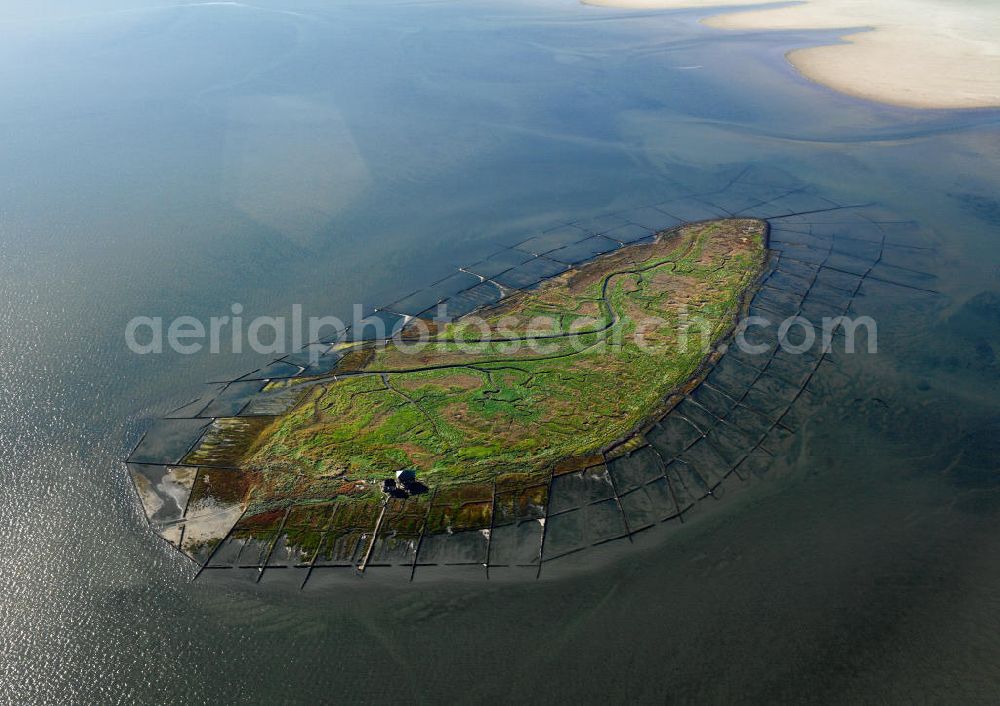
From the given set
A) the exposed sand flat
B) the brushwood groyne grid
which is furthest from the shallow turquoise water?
the exposed sand flat

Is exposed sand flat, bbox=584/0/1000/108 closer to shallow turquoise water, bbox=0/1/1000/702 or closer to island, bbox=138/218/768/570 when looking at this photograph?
shallow turquoise water, bbox=0/1/1000/702

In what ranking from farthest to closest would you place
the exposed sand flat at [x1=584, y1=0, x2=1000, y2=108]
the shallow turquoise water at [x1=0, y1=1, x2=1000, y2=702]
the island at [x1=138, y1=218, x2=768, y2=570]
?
the exposed sand flat at [x1=584, y1=0, x2=1000, y2=108], the island at [x1=138, y1=218, x2=768, y2=570], the shallow turquoise water at [x1=0, y1=1, x2=1000, y2=702]

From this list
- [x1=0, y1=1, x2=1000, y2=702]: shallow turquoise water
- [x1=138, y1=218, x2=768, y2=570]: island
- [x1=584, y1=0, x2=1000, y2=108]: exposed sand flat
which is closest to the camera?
[x1=0, y1=1, x2=1000, y2=702]: shallow turquoise water

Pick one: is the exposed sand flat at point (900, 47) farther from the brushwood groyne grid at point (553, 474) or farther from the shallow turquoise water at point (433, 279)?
the brushwood groyne grid at point (553, 474)

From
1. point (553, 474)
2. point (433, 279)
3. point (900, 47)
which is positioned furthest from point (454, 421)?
Result: point (900, 47)

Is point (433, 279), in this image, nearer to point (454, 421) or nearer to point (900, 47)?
point (454, 421)

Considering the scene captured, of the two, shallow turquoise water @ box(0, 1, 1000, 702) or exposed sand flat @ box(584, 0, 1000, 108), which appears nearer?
shallow turquoise water @ box(0, 1, 1000, 702)

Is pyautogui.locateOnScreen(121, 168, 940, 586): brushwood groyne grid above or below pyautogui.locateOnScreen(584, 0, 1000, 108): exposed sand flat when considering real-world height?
below
